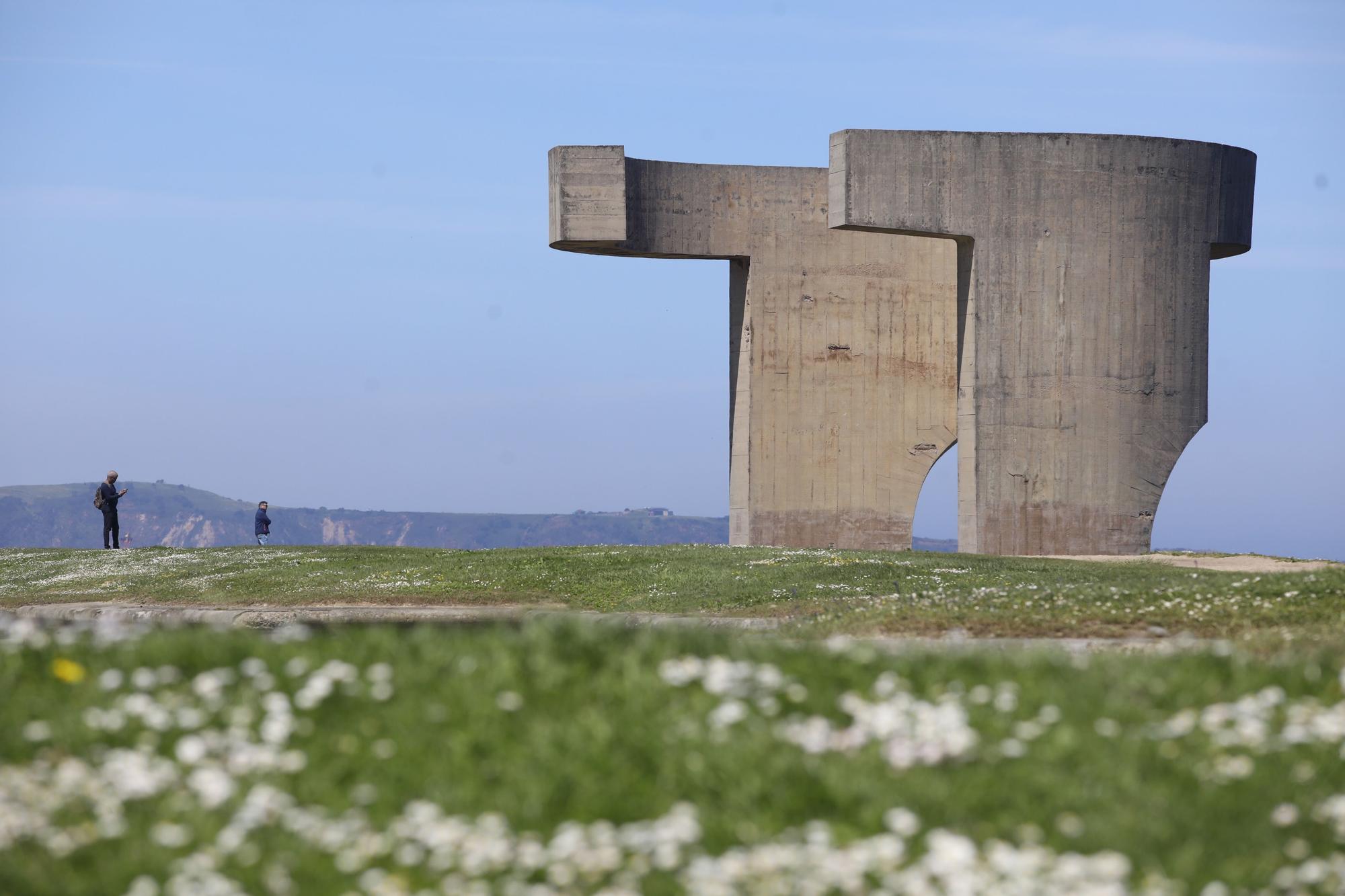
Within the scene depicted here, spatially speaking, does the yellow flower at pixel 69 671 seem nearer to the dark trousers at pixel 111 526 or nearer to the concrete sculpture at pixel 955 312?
the concrete sculpture at pixel 955 312

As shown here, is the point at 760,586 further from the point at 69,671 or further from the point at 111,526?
the point at 111,526

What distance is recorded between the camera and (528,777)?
719 centimetres

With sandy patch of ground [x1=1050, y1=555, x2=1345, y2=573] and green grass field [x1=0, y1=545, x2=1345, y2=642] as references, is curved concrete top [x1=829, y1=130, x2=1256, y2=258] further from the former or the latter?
green grass field [x1=0, y1=545, x2=1345, y2=642]

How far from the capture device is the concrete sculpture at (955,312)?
3075cm

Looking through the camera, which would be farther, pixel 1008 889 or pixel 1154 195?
pixel 1154 195

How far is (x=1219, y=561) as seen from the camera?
92.9ft

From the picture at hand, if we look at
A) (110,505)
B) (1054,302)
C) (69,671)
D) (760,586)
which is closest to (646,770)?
(69,671)

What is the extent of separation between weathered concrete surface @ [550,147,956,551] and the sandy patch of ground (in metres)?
4.90

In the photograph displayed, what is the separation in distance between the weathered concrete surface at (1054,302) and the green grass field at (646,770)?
22.0 meters

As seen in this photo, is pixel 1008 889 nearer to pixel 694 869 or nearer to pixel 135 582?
pixel 694 869

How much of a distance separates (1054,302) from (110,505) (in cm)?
2231

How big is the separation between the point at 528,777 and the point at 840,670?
2222 mm

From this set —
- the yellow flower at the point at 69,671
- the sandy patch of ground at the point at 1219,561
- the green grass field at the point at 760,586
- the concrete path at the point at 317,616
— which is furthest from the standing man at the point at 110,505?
the yellow flower at the point at 69,671

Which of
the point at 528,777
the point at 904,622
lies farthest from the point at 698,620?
the point at 528,777
